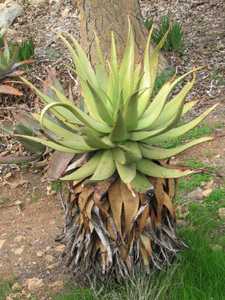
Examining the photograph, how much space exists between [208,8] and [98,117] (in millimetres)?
5780

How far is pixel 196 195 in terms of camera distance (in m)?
5.18

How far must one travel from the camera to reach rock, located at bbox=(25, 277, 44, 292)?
4.43 metres

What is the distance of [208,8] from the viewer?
908cm

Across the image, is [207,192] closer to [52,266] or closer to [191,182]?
[191,182]

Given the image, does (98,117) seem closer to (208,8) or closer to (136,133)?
(136,133)

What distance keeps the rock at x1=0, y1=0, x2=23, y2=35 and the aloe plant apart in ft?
18.9

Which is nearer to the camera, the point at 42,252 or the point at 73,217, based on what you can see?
the point at 73,217

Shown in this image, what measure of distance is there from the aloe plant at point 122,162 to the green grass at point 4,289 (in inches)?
28.9

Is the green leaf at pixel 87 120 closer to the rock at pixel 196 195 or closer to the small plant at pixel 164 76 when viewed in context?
the rock at pixel 196 195

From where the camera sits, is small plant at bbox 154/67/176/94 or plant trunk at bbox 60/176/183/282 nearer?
plant trunk at bbox 60/176/183/282

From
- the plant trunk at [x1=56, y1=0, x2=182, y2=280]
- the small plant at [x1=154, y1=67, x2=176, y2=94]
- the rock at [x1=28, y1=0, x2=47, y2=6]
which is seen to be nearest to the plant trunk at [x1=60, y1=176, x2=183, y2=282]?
the plant trunk at [x1=56, y1=0, x2=182, y2=280]

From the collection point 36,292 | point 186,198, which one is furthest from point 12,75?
point 36,292

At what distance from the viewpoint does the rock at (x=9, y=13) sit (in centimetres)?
939

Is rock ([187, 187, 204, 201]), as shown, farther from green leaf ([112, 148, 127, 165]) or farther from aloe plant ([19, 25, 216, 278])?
green leaf ([112, 148, 127, 165])
